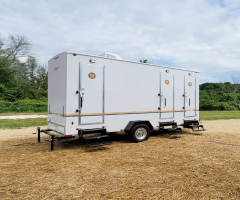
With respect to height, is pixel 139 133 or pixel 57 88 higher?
pixel 57 88

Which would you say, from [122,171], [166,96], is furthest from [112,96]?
[122,171]

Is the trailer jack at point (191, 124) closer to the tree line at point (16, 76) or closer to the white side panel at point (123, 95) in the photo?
the white side panel at point (123, 95)

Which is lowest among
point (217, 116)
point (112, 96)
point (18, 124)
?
point (18, 124)

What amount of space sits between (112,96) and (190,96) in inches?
159

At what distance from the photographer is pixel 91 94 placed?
253 inches

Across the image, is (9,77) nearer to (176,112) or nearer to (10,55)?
(10,55)

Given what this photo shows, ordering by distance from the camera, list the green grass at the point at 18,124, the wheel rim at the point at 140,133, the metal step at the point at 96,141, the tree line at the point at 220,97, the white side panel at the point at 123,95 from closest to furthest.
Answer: the white side panel at the point at 123,95, the metal step at the point at 96,141, the wheel rim at the point at 140,133, the green grass at the point at 18,124, the tree line at the point at 220,97

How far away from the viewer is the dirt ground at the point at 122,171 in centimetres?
366

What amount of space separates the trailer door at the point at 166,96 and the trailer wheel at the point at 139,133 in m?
0.92

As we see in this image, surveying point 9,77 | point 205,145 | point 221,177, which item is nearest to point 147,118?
point 205,145

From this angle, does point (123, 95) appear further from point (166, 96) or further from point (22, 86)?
point (22, 86)

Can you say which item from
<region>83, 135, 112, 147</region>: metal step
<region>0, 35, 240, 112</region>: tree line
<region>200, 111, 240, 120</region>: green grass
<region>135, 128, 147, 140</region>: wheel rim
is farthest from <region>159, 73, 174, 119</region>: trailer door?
<region>0, 35, 240, 112</region>: tree line

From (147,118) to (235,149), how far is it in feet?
9.78

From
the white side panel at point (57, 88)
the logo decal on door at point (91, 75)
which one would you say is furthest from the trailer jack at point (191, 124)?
the white side panel at point (57, 88)
